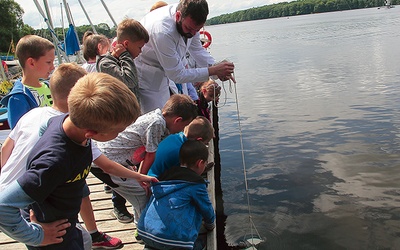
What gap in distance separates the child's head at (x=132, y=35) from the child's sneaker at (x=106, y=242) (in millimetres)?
1793

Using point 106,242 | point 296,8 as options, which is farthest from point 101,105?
point 296,8

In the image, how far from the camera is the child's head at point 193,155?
10.6 ft

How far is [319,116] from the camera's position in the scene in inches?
484

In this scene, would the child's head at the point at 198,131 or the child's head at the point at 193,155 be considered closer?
the child's head at the point at 193,155

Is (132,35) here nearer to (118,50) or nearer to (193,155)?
(118,50)

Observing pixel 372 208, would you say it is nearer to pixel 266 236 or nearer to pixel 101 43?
pixel 266 236

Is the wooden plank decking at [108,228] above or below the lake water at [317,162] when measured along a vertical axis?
above

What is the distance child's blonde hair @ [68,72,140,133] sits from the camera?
1690 mm

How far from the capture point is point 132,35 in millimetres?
3564

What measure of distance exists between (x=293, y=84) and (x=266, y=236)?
12.9m

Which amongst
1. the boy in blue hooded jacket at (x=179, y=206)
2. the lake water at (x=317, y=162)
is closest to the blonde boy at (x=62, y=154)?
the boy in blue hooded jacket at (x=179, y=206)

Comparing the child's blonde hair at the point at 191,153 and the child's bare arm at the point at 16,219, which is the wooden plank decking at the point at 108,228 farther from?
the child's bare arm at the point at 16,219

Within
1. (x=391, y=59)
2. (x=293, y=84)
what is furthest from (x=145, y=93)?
(x=391, y=59)

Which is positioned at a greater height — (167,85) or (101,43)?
(101,43)
